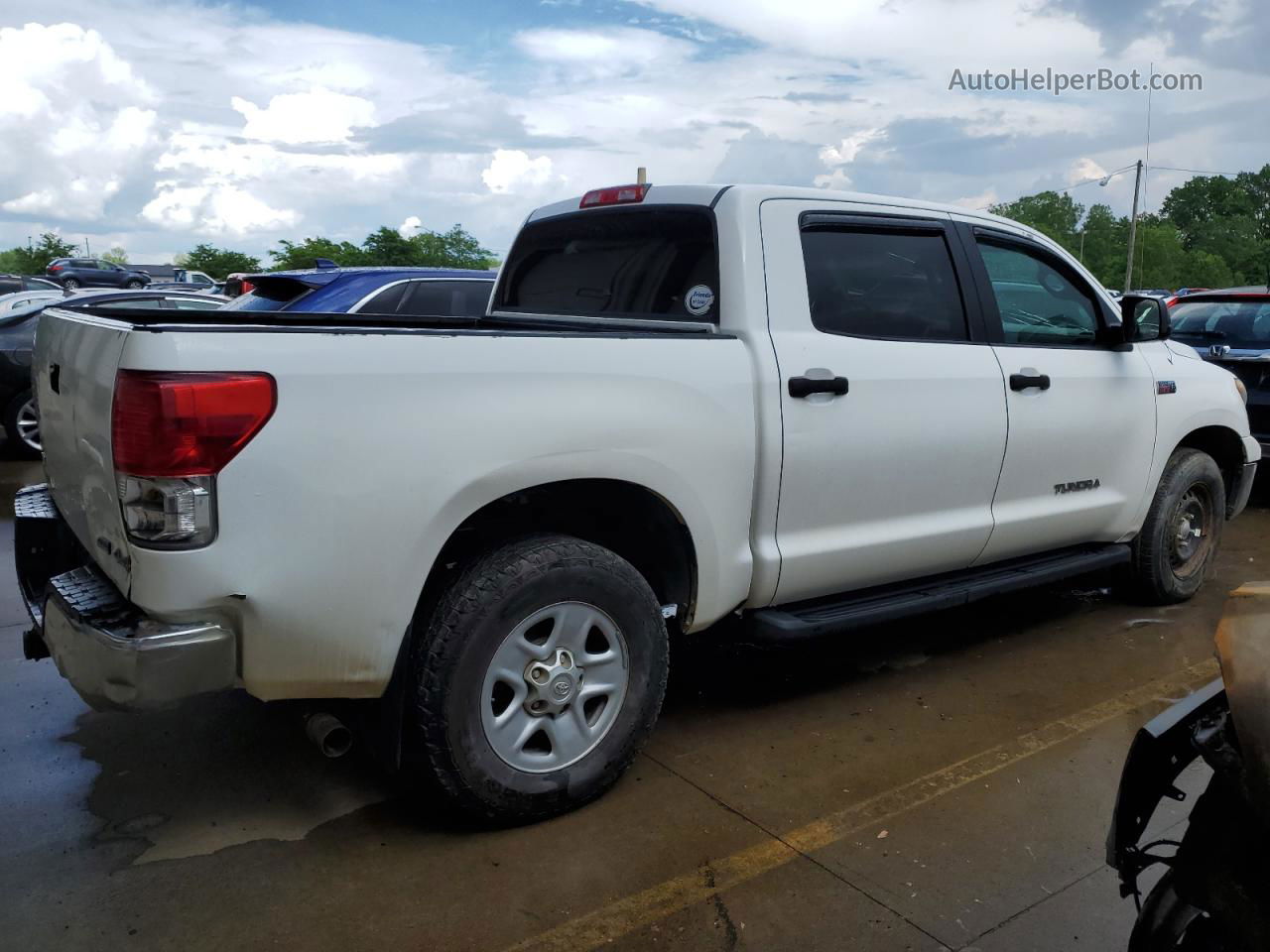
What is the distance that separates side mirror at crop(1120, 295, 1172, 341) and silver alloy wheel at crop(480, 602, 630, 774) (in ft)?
9.36

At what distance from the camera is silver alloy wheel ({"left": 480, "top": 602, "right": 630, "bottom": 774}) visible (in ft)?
9.96

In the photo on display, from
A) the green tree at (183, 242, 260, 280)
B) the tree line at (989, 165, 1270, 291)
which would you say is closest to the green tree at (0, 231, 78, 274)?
the green tree at (183, 242, 260, 280)

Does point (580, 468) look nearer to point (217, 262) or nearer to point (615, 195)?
point (615, 195)

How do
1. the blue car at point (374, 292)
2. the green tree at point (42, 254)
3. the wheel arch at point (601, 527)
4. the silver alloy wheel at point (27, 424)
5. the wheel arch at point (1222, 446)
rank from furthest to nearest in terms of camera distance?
the green tree at point (42, 254) < the silver alloy wheel at point (27, 424) < the blue car at point (374, 292) < the wheel arch at point (1222, 446) < the wheel arch at point (601, 527)

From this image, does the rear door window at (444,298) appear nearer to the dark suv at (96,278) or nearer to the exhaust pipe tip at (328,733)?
the exhaust pipe tip at (328,733)

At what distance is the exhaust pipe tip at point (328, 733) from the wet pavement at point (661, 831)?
30 centimetres

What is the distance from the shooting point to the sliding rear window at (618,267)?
148 inches

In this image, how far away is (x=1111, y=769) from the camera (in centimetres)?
361

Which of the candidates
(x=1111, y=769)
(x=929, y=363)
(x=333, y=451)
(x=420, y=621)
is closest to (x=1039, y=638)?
(x=1111, y=769)

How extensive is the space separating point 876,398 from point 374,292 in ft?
14.8

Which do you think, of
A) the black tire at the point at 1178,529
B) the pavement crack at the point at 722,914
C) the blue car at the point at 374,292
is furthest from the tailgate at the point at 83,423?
the black tire at the point at 1178,529

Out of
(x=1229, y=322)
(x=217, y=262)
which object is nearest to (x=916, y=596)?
(x=1229, y=322)

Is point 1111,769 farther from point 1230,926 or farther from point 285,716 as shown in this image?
point 285,716

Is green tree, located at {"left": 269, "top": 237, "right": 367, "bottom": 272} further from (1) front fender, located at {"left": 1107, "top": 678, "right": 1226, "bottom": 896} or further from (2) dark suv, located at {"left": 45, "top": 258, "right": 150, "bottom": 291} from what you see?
(1) front fender, located at {"left": 1107, "top": 678, "right": 1226, "bottom": 896}
